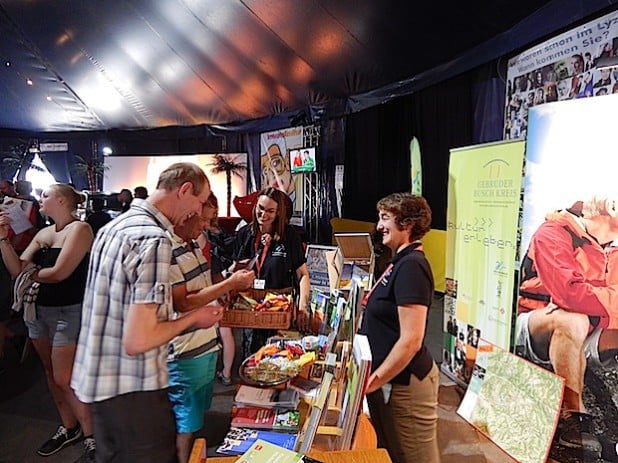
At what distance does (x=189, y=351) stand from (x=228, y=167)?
6.27 meters

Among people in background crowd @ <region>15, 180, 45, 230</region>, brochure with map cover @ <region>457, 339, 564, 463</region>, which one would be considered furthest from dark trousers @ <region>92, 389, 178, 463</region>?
people in background crowd @ <region>15, 180, 45, 230</region>

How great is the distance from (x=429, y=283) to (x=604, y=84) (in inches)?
52.6

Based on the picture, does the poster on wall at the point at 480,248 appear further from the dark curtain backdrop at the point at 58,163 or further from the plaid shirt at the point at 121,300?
the dark curtain backdrop at the point at 58,163

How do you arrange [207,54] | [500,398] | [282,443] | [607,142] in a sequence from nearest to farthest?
[282,443]
[607,142]
[500,398]
[207,54]

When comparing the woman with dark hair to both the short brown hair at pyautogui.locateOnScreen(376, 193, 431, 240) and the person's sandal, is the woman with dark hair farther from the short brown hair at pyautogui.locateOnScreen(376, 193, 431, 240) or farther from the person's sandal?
the short brown hair at pyautogui.locateOnScreen(376, 193, 431, 240)

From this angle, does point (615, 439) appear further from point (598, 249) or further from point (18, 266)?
point (18, 266)

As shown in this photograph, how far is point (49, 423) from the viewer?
2.86 metres

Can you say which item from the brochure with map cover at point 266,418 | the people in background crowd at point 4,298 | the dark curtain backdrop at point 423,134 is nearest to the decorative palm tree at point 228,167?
the dark curtain backdrop at point 423,134

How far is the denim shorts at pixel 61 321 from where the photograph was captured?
7.98ft

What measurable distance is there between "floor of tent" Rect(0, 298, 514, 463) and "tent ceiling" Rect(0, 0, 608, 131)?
233 centimetres

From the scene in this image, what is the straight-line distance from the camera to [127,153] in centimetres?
843

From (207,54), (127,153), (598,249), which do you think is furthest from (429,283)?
(127,153)

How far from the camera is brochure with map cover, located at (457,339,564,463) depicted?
2.11 m

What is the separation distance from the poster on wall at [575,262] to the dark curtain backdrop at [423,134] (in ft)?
2.87
